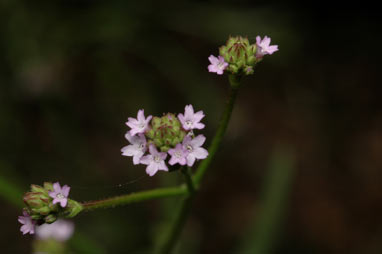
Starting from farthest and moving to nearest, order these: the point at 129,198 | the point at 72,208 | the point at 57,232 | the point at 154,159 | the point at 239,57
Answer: the point at 57,232
the point at 129,198
the point at 239,57
the point at 72,208
the point at 154,159

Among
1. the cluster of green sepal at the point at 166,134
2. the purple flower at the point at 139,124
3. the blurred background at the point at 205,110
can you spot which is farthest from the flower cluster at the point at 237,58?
the blurred background at the point at 205,110

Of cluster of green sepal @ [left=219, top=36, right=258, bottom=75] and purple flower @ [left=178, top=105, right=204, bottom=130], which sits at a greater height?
cluster of green sepal @ [left=219, top=36, right=258, bottom=75]

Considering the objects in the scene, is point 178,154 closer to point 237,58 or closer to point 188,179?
point 188,179

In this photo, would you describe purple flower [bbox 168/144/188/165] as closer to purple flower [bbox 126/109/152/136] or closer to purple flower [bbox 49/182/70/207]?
purple flower [bbox 126/109/152/136]

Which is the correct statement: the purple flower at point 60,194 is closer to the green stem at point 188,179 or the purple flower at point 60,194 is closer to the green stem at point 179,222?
the green stem at point 188,179

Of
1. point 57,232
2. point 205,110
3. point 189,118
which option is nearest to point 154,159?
point 189,118

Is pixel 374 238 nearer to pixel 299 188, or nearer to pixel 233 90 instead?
pixel 299 188

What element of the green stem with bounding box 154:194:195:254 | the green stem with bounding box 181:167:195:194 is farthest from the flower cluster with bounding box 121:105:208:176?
the green stem with bounding box 154:194:195:254
